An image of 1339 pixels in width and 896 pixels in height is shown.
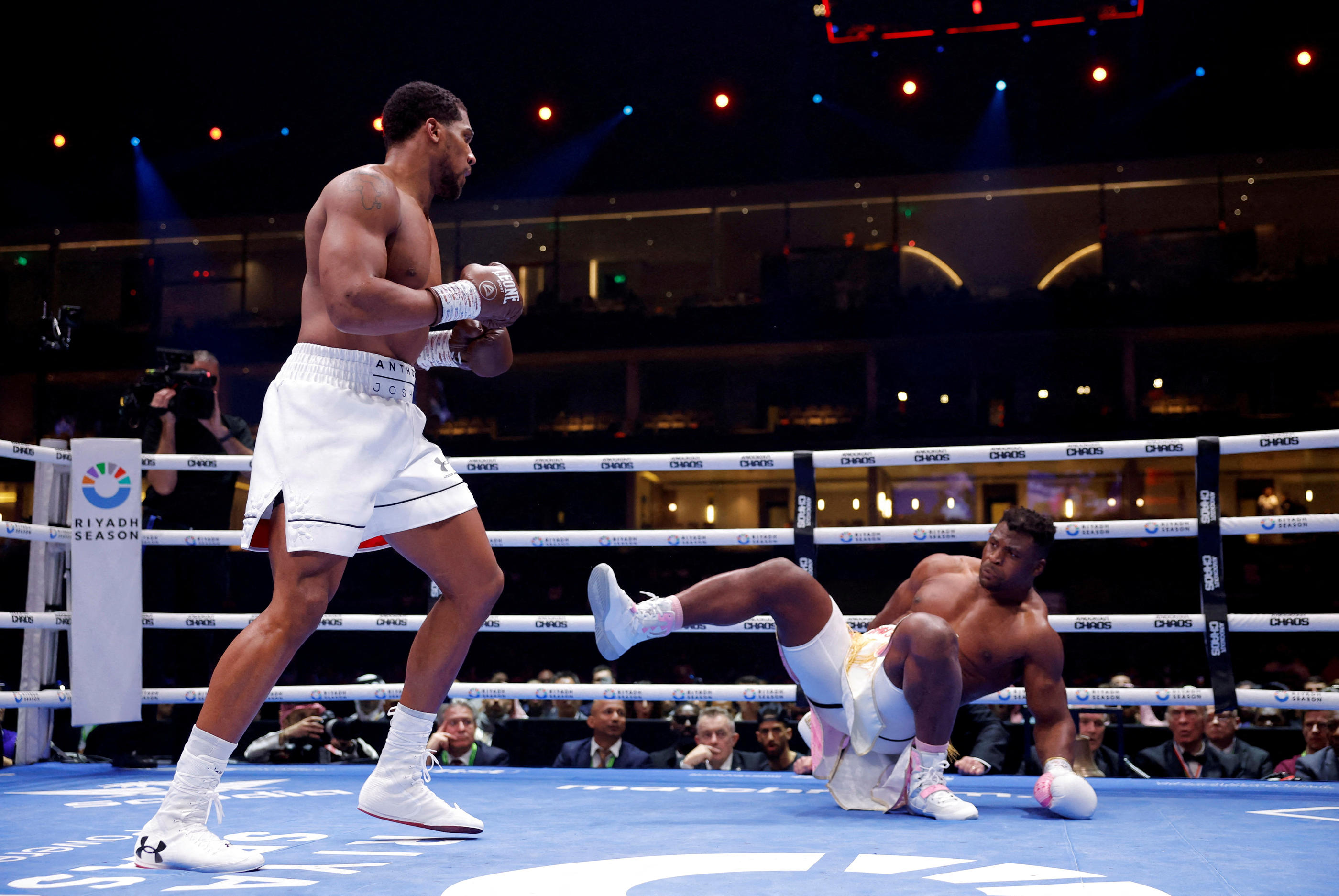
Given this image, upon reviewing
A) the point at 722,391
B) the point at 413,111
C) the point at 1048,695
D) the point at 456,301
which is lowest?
the point at 1048,695

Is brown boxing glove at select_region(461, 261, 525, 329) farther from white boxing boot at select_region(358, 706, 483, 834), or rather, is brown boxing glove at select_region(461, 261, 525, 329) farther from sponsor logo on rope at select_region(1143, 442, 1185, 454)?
sponsor logo on rope at select_region(1143, 442, 1185, 454)

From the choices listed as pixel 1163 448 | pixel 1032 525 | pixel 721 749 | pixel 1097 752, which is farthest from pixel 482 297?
pixel 1097 752

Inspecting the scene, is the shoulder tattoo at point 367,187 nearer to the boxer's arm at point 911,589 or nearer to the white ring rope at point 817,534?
the white ring rope at point 817,534

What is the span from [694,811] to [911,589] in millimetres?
905

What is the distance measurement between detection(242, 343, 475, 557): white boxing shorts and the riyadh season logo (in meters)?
1.46

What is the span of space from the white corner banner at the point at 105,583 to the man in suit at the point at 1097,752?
268cm

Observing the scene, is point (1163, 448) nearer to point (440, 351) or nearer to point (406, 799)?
point (440, 351)

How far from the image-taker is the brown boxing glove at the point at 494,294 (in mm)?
2043

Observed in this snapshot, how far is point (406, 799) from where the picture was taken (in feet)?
6.51

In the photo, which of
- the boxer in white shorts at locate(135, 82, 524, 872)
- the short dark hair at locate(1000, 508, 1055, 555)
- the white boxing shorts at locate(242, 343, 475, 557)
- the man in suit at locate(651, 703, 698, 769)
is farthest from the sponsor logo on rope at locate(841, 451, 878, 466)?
the white boxing shorts at locate(242, 343, 475, 557)

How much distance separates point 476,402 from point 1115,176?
987 centimetres

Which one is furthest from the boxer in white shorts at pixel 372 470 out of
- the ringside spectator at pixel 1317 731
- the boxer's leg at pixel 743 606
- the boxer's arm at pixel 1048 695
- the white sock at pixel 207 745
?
the ringside spectator at pixel 1317 731

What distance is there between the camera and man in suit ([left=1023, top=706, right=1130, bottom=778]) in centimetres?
390

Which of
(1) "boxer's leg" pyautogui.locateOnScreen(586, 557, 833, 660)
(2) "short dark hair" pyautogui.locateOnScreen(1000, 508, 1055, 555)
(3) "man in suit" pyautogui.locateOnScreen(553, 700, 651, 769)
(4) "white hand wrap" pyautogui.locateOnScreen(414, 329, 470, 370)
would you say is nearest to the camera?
(4) "white hand wrap" pyautogui.locateOnScreen(414, 329, 470, 370)
